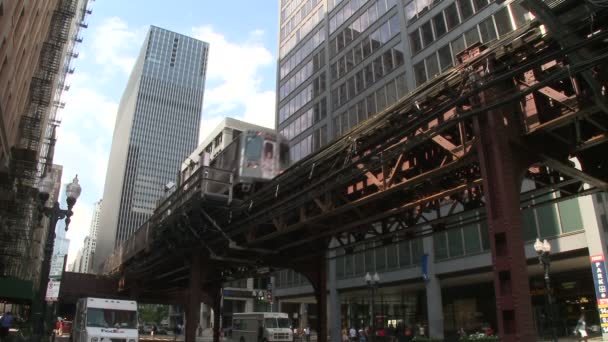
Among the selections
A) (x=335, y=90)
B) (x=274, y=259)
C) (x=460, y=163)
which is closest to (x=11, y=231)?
(x=274, y=259)

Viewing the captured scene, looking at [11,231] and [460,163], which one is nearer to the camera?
[460,163]

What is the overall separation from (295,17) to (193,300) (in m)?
47.0

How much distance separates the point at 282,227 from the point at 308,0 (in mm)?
47884

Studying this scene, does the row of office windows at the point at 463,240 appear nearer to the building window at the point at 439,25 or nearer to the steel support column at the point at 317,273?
the steel support column at the point at 317,273

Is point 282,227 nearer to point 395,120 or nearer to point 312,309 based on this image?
point 395,120

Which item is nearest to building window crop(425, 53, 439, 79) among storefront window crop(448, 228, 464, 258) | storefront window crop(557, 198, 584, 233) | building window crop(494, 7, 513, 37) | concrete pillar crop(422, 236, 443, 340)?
building window crop(494, 7, 513, 37)

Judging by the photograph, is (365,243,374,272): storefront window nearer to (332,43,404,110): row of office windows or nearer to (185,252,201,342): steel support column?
(332,43,404,110): row of office windows

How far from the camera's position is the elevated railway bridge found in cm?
923

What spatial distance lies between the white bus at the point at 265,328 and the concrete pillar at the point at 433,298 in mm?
10937

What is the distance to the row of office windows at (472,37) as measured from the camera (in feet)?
101

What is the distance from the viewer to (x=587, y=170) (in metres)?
13.4

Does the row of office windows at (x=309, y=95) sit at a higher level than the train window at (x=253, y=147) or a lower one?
higher

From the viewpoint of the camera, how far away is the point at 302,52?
59.1 m

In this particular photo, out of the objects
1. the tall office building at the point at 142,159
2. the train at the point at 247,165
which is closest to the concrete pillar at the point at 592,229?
the train at the point at 247,165
